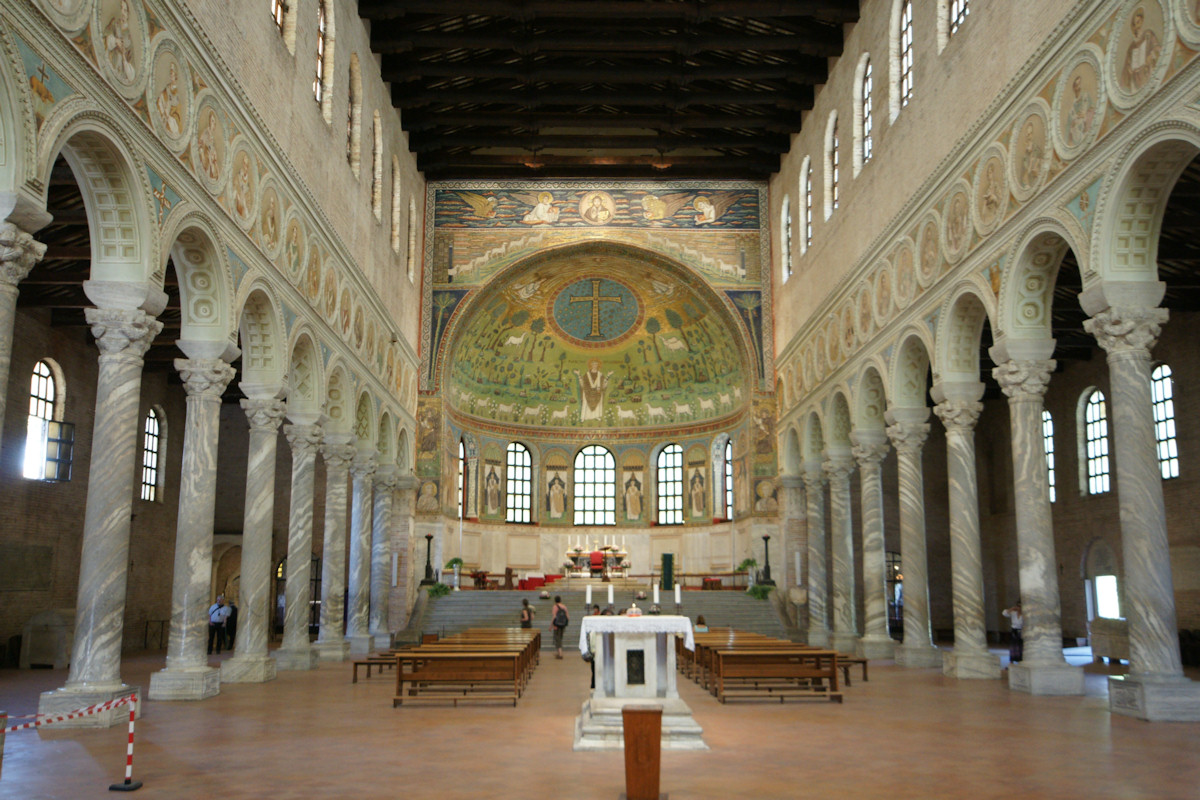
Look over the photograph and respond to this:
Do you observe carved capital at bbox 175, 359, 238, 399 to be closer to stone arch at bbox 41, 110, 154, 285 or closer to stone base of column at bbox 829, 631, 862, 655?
stone arch at bbox 41, 110, 154, 285

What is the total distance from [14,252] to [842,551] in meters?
23.8

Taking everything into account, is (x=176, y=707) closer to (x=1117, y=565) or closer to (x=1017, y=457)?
(x=1017, y=457)

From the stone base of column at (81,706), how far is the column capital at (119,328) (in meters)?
4.45

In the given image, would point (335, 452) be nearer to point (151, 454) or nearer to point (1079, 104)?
point (151, 454)

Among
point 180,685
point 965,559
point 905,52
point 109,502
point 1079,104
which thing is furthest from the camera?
point 905,52

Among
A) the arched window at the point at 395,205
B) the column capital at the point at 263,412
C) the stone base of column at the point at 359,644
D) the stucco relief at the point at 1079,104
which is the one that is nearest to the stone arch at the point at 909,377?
the stucco relief at the point at 1079,104

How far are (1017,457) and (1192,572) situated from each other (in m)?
11.2

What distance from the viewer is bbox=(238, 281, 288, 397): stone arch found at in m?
19.5

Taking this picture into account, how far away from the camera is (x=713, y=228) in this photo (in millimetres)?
38219

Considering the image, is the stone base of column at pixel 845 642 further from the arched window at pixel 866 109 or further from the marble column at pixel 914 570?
the arched window at pixel 866 109

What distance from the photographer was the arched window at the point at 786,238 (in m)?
35.3

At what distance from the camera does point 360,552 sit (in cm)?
2923

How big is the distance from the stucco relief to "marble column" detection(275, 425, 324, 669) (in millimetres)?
16259

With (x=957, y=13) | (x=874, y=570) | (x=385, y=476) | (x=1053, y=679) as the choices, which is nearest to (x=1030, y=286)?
(x=957, y=13)
